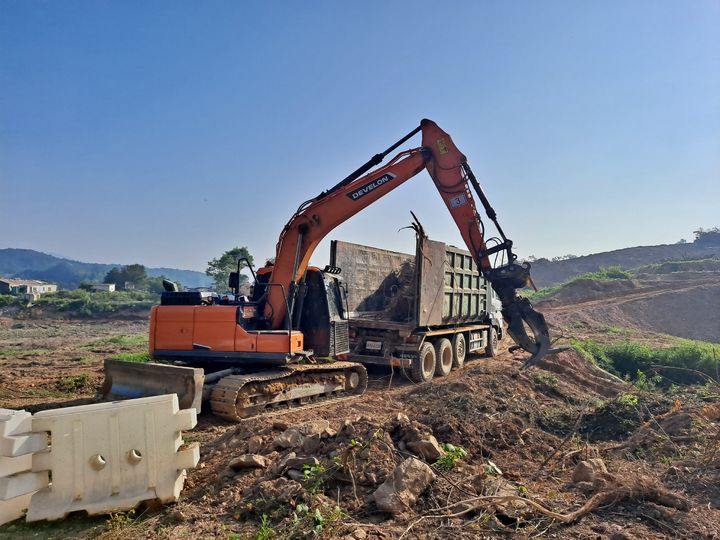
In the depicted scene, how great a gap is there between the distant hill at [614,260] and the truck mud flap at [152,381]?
64.2 m

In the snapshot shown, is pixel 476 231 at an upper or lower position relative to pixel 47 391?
upper

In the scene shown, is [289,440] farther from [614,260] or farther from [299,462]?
[614,260]

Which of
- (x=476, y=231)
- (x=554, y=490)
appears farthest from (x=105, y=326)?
(x=554, y=490)

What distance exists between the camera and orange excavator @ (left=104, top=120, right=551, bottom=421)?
725 centimetres

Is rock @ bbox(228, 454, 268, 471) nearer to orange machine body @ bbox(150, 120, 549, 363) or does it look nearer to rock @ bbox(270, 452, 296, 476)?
rock @ bbox(270, 452, 296, 476)

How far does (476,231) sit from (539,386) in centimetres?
326

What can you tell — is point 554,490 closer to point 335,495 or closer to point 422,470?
point 422,470

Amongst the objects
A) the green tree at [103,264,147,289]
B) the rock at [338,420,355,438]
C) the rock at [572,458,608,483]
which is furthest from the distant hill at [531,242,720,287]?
the rock at [338,420,355,438]

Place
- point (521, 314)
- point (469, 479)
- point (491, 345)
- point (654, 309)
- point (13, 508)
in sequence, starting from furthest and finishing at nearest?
point (654, 309), point (491, 345), point (521, 314), point (469, 479), point (13, 508)

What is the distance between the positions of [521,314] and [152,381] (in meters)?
6.43

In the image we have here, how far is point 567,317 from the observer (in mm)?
25109

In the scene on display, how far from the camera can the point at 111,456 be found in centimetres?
396

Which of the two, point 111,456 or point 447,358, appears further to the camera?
point 447,358

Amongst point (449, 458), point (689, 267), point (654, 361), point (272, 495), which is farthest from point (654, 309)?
point (272, 495)
